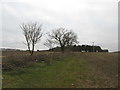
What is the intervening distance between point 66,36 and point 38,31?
34375 millimetres

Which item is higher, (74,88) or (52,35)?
(52,35)

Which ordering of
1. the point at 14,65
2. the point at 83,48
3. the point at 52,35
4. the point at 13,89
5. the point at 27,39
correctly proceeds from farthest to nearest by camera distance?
1. the point at 83,48
2. the point at 52,35
3. the point at 27,39
4. the point at 14,65
5. the point at 13,89

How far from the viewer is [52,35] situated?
76.6 metres

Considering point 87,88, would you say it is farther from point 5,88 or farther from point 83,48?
point 83,48

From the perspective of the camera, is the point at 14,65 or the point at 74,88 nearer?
the point at 74,88

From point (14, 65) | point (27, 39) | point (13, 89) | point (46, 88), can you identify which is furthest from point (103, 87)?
point (27, 39)

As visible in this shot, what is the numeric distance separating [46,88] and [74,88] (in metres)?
1.50

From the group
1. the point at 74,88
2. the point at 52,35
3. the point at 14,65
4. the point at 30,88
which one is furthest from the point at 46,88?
the point at 52,35

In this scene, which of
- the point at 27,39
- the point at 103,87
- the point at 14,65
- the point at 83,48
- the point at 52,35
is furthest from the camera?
the point at 83,48

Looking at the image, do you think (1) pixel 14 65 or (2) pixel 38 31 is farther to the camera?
(2) pixel 38 31

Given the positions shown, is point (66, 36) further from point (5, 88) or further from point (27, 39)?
point (5, 88)

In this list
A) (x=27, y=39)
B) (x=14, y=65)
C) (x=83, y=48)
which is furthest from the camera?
(x=83, y=48)

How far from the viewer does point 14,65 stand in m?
19.5

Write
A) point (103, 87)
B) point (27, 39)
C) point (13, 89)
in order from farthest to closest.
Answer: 1. point (27, 39)
2. point (103, 87)
3. point (13, 89)
